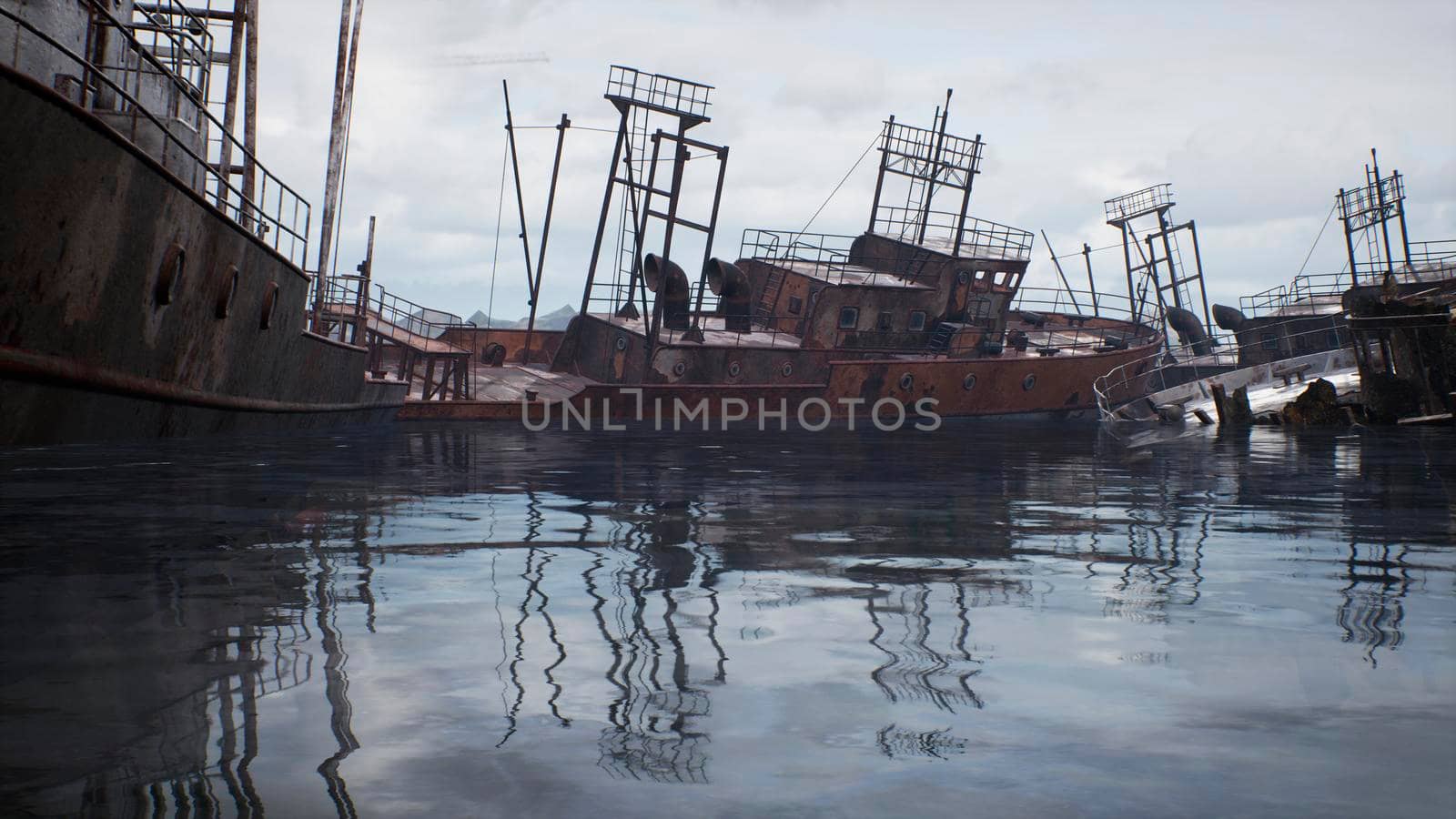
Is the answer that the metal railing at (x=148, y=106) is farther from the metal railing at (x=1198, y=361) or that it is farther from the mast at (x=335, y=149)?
the metal railing at (x=1198, y=361)

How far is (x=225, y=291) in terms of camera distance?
509 inches

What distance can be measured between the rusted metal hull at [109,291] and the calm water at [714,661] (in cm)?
164

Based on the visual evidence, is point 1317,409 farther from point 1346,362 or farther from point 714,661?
point 714,661

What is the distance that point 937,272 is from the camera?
35.1 m

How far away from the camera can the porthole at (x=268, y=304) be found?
1470 centimetres

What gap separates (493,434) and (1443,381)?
60.4ft

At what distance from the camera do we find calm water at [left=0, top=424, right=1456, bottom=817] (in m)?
2.49

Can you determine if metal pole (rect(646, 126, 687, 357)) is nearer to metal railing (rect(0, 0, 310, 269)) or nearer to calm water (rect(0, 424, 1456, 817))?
metal railing (rect(0, 0, 310, 269))

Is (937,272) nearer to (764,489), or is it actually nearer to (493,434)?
(493,434)

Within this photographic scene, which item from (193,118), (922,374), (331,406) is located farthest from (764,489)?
(922,374)

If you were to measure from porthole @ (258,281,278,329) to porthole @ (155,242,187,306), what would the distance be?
124 inches

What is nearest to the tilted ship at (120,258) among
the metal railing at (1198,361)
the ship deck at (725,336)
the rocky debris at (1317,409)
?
the ship deck at (725,336)

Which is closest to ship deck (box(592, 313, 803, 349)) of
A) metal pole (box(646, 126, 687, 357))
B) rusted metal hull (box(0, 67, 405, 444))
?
metal pole (box(646, 126, 687, 357))

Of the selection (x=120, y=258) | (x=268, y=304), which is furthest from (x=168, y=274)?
(x=268, y=304)
